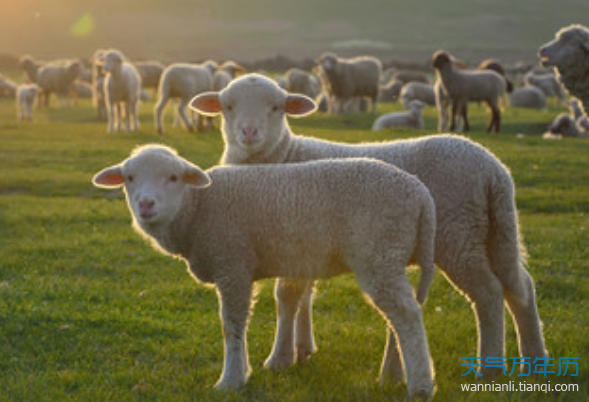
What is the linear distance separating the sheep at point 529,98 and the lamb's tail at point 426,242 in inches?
1191

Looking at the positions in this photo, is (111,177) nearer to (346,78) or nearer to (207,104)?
(207,104)

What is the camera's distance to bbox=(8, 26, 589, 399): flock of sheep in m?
4.32

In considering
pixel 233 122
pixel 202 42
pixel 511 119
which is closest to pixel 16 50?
pixel 202 42

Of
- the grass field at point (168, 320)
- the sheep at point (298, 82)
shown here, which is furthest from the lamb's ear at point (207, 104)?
the sheep at point (298, 82)

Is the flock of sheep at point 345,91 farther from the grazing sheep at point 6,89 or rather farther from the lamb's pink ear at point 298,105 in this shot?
the lamb's pink ear at point 298,105

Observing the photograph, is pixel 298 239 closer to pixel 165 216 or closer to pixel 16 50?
pixel 165 216

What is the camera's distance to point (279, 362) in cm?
522

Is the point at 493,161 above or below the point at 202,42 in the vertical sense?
above

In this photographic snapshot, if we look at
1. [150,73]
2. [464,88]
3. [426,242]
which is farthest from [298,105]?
[150,73]

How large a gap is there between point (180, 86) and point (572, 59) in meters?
13.4

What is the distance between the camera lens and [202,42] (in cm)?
14825

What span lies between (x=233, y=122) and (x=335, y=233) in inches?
60.9

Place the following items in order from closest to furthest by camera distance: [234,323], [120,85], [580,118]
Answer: [234,323] < [120,85] < [580,118]

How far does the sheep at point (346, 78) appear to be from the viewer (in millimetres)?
26141
